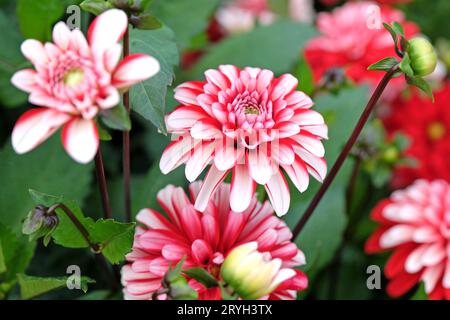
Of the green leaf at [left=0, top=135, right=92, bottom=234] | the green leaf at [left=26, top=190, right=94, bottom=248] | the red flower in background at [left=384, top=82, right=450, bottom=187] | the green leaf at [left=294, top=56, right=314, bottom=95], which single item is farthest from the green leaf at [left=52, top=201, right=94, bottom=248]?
the red flower in background at [left=384, top=82, right=450, bottom=187]

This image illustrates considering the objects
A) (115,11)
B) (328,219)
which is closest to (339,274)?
(328,219)

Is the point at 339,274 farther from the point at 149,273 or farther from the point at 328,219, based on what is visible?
the point at 149,273

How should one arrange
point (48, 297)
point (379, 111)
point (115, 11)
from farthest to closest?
point (379, 111) < point (48, 297) < point (115, 11)

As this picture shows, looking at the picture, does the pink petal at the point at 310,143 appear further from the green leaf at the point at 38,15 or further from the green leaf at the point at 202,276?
the green leaf at the point at 38,15

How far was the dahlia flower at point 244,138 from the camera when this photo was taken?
278mm

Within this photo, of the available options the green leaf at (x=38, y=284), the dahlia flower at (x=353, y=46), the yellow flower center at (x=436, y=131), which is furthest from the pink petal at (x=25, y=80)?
the yellow flower center at (x=436, y=131)

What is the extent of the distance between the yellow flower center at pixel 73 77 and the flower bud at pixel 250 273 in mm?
100

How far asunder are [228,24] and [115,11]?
18.3 inches

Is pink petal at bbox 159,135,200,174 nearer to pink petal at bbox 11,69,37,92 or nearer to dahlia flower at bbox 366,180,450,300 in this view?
pink petal at bbox 11,69,37,92

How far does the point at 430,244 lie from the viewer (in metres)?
0.41

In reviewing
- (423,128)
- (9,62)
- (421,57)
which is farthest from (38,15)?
(423,128)

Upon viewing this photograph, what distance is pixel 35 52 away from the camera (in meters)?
0.25

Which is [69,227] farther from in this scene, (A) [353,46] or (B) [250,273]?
(A) [353,46]

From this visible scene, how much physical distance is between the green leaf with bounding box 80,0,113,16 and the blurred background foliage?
0.04 meters
